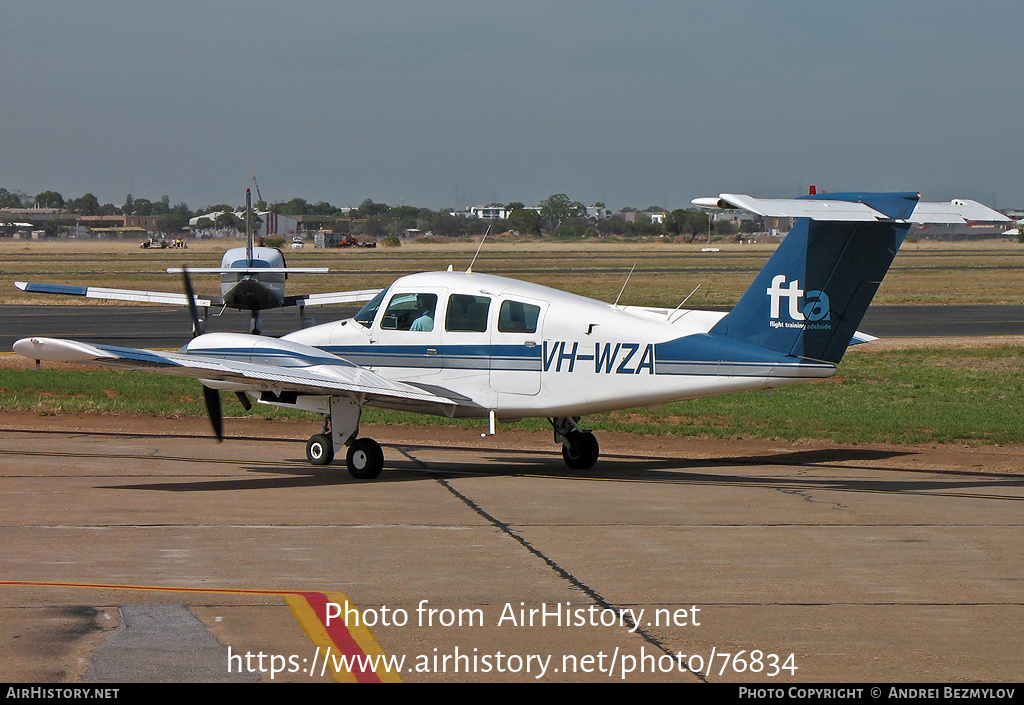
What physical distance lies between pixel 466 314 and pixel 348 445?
92.6 inches

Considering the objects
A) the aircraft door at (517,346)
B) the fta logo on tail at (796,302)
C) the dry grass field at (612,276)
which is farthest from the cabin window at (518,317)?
the dry grass field at (612,276)

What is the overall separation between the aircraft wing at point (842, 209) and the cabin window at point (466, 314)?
11.9 ft

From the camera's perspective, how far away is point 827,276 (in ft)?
46.5

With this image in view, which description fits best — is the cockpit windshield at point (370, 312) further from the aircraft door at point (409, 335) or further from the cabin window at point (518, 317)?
the cabin window at point (518, 317)

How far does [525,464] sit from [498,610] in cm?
798

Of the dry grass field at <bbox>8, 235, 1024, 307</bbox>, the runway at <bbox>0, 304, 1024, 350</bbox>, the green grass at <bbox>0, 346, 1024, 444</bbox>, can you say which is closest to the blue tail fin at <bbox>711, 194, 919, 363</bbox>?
the green grass at <bbox>0, 346, 1024, 444</bbox>

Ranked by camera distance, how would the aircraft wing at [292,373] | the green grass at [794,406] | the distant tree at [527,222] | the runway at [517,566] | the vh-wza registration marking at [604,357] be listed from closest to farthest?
the runway at [517,566], the aircraft wing at [292,373], the vh-wza registration marking at [604,357], the green grass at [794,406], the distant tree at [527,222]

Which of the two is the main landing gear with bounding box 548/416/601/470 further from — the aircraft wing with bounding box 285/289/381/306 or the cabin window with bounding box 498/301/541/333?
the aircraft wing with bounding box 285/289/381/306

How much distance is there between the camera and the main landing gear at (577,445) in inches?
632

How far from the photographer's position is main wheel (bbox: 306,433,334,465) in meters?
15.5

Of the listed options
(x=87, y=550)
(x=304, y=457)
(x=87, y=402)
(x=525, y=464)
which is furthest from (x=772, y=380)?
(x=87, y=402)

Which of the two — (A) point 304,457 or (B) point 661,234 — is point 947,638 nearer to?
(A) point 304,457

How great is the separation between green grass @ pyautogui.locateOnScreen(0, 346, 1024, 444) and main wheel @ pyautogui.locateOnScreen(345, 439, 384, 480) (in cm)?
579

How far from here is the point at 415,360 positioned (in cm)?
1571
